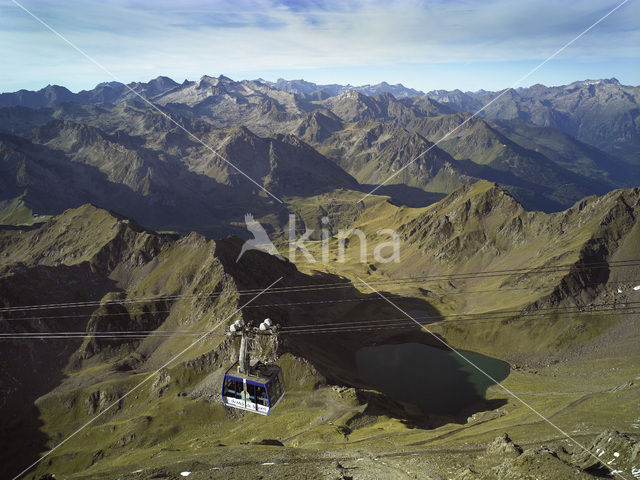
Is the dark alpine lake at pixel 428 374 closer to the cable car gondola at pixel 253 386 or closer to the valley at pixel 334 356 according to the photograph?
the valley at pixel 334 356

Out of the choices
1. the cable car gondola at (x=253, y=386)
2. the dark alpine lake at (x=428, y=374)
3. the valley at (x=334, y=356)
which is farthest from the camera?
the dark alpine lake at (x=428, y=374)

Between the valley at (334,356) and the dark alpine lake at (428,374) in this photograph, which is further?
the dark alpine lake at (428,374)

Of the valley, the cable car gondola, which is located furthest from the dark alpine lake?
the cable car gondola

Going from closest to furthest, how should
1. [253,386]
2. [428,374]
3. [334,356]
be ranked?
[253,386], [428,374], [334,356]

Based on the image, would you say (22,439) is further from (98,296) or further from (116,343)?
(98,296)

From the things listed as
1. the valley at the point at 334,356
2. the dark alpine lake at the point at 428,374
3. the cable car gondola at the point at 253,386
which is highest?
the cable car gondola at the point at 253,386

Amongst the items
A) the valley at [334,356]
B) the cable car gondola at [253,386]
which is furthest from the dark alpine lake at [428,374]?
the cable car gondola at [253,386]

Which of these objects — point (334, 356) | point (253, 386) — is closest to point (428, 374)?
point (334, 356)

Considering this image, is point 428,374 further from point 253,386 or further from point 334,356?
point 253,386
